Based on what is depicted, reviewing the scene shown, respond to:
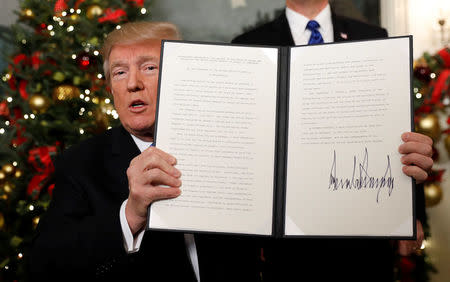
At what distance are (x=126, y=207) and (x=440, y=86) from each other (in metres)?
2.94

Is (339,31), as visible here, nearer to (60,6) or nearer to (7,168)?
(60,6)

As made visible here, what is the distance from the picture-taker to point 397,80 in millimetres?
1382

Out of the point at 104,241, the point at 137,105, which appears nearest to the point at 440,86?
the point at 137,105

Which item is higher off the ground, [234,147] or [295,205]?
[234,147]

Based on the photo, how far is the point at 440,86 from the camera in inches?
138

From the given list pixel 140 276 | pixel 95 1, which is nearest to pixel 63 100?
pixel 95 1

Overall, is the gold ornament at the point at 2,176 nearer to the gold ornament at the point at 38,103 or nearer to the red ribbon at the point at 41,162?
the red ribbon at the point at 41,162

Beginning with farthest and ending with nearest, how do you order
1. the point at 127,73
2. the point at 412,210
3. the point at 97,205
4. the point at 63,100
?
the point at 63,100, the point at 127,73, the point at 97,205, the point at 412,210

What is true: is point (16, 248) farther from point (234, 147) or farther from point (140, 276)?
point (234, 147)

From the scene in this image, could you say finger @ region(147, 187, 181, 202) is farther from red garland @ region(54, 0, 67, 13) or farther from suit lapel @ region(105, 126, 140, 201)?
red garland @ region(54, 0, 67, 13)

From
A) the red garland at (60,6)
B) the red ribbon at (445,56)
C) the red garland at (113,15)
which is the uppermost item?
the red garland at (60,6)

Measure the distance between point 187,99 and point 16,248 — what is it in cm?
270
